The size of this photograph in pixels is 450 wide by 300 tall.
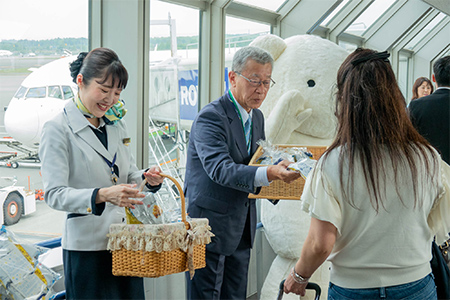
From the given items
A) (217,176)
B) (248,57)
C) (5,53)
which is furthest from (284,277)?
(5,53)

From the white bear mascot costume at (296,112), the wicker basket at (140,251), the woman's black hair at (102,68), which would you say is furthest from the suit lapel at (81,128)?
the white bear mascot costume at (296,112)

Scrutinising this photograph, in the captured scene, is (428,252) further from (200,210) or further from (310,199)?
(200,210)

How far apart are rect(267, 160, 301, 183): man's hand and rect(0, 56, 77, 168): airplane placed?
119 cm

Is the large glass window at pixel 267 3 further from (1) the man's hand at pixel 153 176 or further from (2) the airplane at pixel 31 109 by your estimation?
(1) the man's hand at pixel 153 176

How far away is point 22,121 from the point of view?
2.57m

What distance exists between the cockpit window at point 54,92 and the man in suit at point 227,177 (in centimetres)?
88

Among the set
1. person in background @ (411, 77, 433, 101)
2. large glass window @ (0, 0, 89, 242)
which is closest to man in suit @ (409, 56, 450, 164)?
person in background @ (411, 77, 433, 101)

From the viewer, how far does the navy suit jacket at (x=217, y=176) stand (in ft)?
7.07

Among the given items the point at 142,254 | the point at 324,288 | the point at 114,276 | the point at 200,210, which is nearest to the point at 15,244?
the point at 114,276

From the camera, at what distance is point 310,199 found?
147 cm

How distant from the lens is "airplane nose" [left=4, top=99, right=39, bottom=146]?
254 centimetres

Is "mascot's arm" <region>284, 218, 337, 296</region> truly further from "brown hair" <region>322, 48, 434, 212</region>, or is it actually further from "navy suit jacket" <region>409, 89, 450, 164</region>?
"navy suit jacket" <region>409, 89, 450, 164</region>

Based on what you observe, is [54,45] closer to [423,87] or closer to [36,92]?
[36,92]

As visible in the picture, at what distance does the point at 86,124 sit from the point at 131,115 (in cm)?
114
